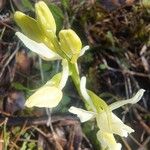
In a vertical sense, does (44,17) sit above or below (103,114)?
above

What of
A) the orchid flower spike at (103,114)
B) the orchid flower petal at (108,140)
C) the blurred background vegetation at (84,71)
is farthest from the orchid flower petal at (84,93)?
the blurred background vegetation at (84,71)

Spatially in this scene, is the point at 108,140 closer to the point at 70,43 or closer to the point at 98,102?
the point at 98,102

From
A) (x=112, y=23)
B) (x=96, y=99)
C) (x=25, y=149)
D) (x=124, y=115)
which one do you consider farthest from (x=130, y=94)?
(x=96, y=99)

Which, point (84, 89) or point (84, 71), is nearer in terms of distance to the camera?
point (84, 89)

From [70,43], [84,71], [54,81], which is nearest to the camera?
[70,43]

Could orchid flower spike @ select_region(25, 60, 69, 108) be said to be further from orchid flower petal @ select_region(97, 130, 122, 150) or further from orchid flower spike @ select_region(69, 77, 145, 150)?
orchid flower petal @ select_region(97, 130, 122, 150)

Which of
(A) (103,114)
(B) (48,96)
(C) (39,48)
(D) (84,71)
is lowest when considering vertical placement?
(D) (84,71)

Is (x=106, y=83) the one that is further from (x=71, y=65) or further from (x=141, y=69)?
(x=71, y=65)

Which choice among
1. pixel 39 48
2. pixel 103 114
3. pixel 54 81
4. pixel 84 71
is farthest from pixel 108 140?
pixel 84 71
